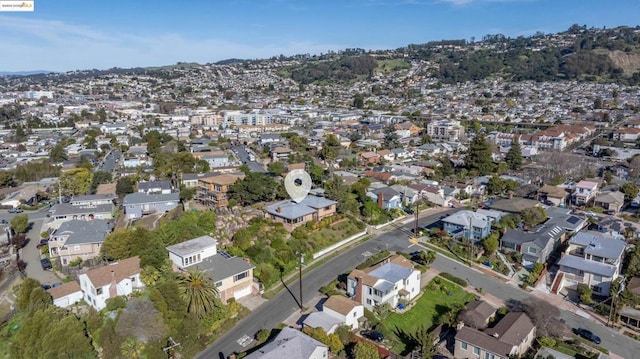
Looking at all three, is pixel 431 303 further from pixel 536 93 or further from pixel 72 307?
pixel 536 93

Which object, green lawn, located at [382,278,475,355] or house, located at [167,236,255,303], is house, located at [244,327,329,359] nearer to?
green lawn, located at [382,278,475,355]

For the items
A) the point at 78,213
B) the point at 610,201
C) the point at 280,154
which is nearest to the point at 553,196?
the point at 610,201

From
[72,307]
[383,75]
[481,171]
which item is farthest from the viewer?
[383,75]

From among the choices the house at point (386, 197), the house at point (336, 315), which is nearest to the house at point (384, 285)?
the house at point (336, 315)

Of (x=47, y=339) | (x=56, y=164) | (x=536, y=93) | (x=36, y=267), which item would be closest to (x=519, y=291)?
(x=47, y=339)

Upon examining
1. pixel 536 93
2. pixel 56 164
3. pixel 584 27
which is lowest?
pixel 56 164

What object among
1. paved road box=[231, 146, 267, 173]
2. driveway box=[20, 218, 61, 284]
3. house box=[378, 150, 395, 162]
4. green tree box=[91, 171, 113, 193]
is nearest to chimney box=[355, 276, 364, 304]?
driveway box=[20, 218, 61, 284]

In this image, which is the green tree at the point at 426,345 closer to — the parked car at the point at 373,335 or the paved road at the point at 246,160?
the parked car at the point at 373,335
